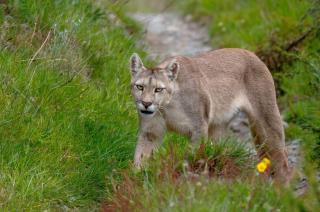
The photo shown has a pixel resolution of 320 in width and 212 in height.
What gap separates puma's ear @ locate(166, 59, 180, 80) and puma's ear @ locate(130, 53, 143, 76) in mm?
283

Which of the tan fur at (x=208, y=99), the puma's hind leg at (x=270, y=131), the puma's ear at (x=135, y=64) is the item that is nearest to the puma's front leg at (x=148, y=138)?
the tan fur at (x=208, y=99)

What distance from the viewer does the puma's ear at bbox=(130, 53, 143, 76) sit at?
30.7 feet

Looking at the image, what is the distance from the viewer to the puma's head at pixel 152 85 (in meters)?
8.95

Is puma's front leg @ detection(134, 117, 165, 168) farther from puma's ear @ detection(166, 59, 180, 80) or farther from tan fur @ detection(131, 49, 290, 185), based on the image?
puma's ear @ detection(166, 59, 180, 80)

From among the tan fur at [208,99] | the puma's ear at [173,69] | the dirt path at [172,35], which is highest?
the puma's ear at [173,69]

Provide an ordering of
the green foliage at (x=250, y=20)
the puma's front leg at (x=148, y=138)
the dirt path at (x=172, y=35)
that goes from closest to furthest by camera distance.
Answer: the puma's front leg at (x=148, y=138) → the green foliage at (x=250, y=20) → the dirt path at (x=172, y=35)

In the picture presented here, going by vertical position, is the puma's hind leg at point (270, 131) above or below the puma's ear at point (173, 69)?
below

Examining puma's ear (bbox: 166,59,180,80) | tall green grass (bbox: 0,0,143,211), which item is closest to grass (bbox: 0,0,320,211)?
tall green grass (bbox: 0,0,143,211)

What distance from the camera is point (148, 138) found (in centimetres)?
923

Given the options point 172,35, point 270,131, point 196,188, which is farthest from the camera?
point 172,35

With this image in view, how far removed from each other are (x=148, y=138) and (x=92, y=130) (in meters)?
0.60

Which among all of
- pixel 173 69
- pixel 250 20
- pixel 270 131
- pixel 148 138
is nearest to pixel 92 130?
pixel 148 138

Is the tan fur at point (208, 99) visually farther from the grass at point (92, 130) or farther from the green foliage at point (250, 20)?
the green foliage at point (250, 20)

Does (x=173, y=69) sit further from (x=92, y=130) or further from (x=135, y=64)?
(x=92, y=130)
